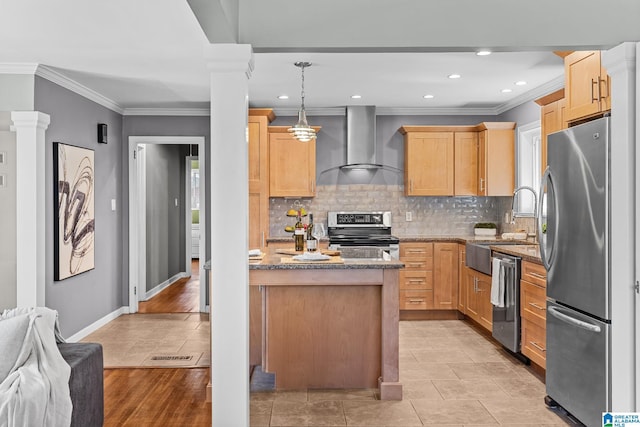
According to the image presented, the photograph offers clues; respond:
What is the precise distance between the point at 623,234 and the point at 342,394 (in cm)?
201

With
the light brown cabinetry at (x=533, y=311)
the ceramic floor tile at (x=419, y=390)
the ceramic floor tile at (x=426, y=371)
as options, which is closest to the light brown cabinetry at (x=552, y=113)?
the light brown cabinetry at (x=533, y=311)

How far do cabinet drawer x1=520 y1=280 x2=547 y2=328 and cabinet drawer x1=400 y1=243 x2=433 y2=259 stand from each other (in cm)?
185

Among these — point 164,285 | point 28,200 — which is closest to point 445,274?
point 28,200

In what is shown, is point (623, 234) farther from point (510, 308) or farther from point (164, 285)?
point (164, 285)

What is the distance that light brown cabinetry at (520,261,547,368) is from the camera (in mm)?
3709

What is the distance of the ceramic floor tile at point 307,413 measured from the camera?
3.06 metres

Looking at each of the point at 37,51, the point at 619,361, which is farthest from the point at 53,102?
the point at 619,361

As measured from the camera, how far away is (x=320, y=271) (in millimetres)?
3414

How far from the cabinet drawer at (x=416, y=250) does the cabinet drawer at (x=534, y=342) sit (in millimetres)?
1891

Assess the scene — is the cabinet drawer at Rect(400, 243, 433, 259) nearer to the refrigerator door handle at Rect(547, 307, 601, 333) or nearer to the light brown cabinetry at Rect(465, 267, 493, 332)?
the light brown cabinetry at Rect(465, 267, 493, 332)

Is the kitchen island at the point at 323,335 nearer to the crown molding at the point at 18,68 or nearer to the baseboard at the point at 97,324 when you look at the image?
the baseboard at the point at 97,324

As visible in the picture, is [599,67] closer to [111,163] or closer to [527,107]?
[527,107]

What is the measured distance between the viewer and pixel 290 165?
6164mm

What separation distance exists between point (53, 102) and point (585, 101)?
13.8ft
